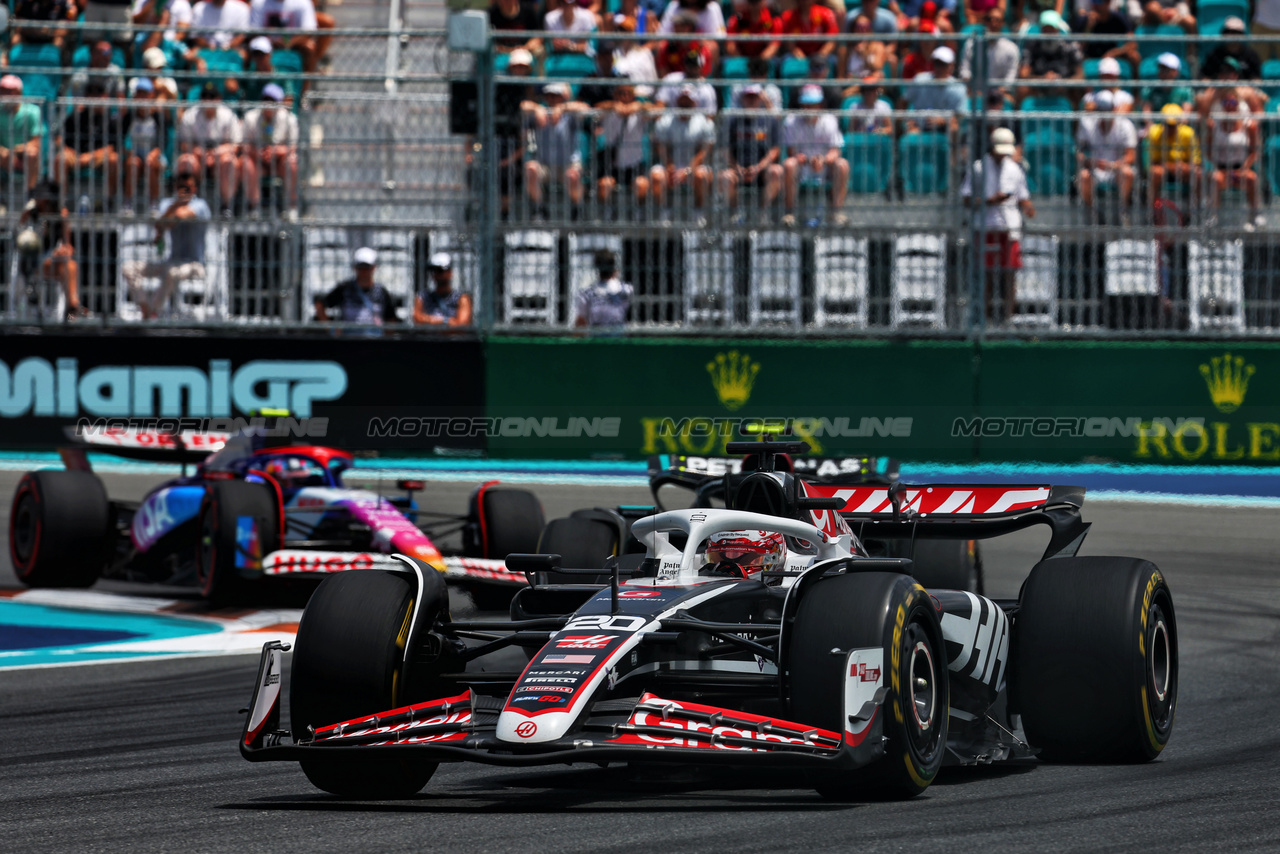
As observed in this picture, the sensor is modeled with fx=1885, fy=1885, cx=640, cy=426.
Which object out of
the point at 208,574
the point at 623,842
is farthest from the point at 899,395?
the point at 623,842

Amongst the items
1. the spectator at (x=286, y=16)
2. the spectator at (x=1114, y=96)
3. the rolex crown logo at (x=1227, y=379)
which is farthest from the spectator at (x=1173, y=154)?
the spectator at (x=286, y=16)

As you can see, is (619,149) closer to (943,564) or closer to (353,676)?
(943,564)

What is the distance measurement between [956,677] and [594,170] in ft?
34.9

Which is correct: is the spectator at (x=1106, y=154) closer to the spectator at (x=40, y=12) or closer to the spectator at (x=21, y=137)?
the spectator at (x=21, y=137)

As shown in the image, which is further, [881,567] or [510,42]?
[510,42]

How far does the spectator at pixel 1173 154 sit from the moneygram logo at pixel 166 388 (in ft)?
24.3

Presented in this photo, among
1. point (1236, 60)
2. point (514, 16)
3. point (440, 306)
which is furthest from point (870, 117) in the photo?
point (514, 16)

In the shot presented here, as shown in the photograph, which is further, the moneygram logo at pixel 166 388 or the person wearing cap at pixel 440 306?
the person wearing cap at pixel 440 306

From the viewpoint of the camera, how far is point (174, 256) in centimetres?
1695

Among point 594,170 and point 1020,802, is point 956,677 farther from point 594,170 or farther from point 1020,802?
point 594,170

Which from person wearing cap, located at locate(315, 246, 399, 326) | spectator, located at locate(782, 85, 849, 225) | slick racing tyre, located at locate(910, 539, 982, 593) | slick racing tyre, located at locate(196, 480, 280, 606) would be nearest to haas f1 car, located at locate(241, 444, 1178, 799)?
slick racing tyre, located at locate(910, 539, 982, 593)

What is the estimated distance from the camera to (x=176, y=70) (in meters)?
17.7

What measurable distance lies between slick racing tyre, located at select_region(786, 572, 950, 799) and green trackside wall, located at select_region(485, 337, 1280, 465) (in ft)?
33.9

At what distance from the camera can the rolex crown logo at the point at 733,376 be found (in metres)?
17.0
